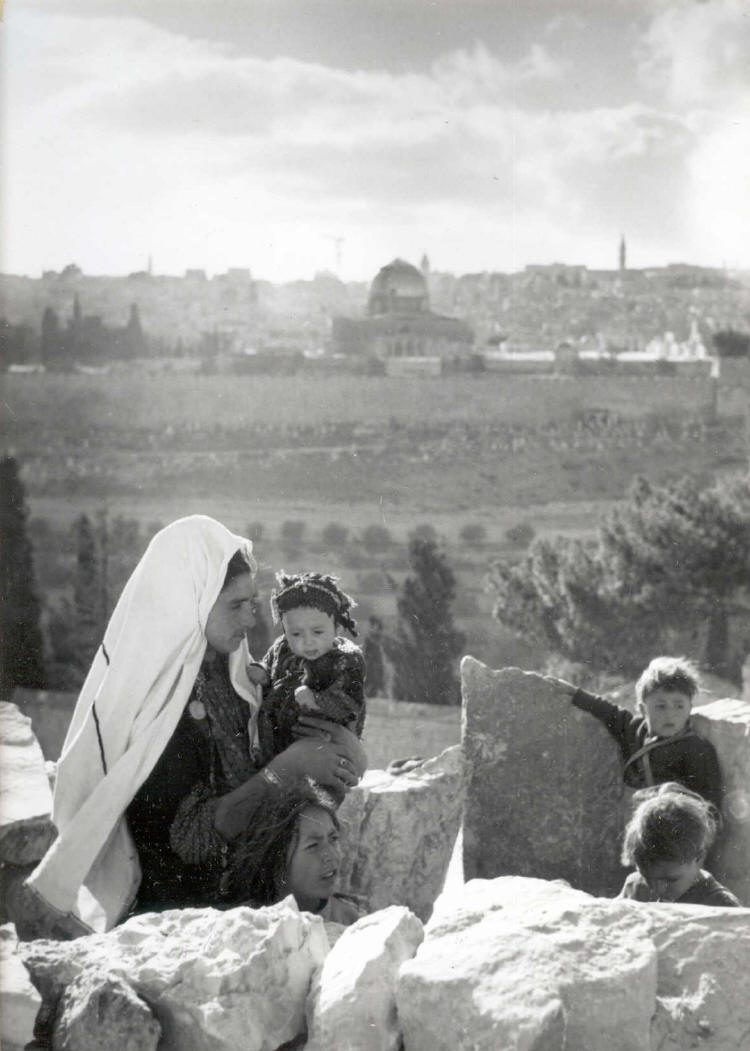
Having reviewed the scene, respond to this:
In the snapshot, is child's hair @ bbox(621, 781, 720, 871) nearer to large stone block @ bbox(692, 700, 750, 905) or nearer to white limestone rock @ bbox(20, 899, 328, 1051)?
large stone block @ bbox(692, 700, 750, 905)

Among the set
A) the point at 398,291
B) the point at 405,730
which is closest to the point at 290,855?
the point at 405,730

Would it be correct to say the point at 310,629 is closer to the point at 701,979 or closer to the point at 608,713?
the point at 608,713

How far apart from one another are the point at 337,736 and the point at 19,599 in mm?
25083

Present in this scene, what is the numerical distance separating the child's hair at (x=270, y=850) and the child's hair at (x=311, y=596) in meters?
0.44

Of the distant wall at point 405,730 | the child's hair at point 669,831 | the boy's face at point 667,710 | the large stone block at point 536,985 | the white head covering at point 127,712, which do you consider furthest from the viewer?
the distant wall at point 405,730

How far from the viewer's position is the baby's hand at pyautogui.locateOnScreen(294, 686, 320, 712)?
318 cm

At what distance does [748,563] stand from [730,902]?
2457 centimetres

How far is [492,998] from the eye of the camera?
7.41 feet

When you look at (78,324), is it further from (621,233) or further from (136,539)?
(621,233)

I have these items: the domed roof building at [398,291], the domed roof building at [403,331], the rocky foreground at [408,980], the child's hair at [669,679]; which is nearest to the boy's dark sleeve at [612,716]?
the child's hair at [669,679]

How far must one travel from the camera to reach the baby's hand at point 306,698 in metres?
3.18

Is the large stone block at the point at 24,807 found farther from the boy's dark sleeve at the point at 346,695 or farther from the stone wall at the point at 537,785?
the stone wall at the point at 537,785

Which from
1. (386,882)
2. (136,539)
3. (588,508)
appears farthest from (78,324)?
(386,882)

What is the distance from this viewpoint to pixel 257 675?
11.0ft
